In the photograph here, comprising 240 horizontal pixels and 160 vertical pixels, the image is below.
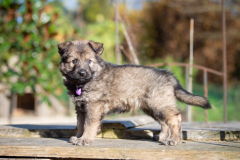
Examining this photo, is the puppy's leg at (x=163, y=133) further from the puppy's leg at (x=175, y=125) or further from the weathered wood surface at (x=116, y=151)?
the weathered wood surface at (x=116, y=151)

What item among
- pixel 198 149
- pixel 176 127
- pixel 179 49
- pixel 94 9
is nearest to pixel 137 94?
pixel 176 127

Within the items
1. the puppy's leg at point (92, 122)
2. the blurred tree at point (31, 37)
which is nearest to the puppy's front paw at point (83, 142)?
the puppy's leg at point (92, 122)

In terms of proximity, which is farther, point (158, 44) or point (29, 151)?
point (158, 44)

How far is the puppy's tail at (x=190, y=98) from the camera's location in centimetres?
357

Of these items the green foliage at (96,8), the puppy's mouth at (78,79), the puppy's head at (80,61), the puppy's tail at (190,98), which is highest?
the green foliage at (96,8)

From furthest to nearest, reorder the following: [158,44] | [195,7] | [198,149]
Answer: [158,44], [195,7], [198,149]

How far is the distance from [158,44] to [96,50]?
13.6 meters

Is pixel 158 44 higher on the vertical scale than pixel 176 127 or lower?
higher

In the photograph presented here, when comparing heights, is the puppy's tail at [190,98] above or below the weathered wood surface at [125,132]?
above

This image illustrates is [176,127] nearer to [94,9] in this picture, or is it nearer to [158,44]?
[158,44]

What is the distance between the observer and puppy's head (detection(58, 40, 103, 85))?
345 cm

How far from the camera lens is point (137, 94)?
12.1ft

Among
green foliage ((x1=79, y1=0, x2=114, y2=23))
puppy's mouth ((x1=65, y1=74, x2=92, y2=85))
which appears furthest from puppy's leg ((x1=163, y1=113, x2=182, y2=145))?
green foliage ((x1=79, y1=0, x2=114, y2=23))

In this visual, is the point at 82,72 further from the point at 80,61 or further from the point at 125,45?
the point at 125,45
